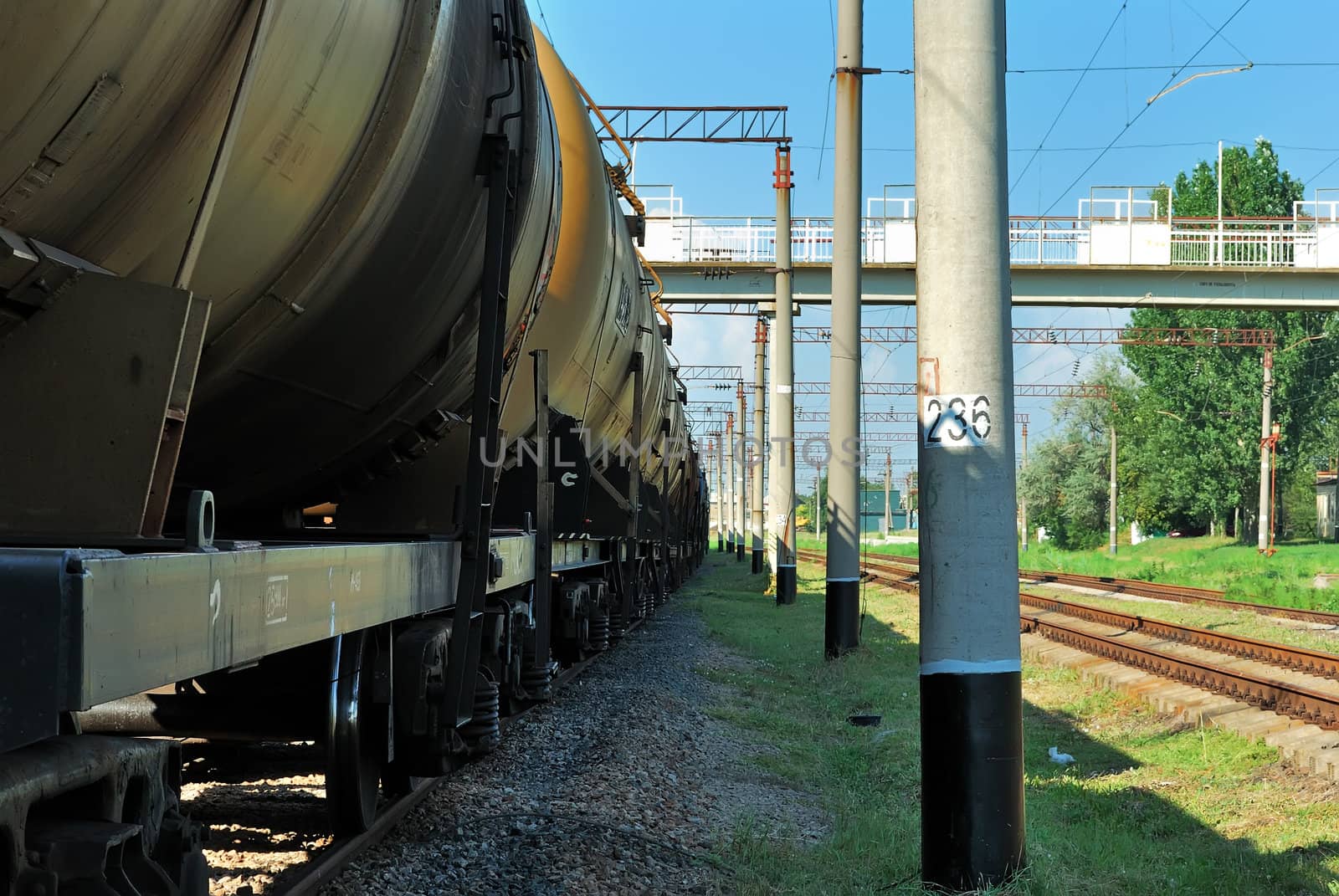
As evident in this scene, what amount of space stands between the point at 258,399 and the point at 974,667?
9.64 feet

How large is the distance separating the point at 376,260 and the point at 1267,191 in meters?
50.1

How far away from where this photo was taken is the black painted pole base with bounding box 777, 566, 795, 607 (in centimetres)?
2239

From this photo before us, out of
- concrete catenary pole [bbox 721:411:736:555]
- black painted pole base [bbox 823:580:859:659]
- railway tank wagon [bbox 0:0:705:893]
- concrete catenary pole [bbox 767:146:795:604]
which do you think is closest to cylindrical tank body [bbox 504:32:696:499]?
railway tank wagon [bbox 0:0:705:893]

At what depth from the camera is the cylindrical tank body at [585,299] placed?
26.9 ft

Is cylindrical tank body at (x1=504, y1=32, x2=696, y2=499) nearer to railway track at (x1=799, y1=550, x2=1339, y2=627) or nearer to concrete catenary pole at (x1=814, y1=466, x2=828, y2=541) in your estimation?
railway track at (x1=799, y1=550, x2=1339, y2=627)

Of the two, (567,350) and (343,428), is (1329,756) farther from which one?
(343,428)

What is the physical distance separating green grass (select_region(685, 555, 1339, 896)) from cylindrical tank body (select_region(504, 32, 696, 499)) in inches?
108

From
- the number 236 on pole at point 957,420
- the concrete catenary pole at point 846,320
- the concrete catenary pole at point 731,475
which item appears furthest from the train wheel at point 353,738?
the concrete catenary pole at point 731,475

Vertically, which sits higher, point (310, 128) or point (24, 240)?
point (310, 128)

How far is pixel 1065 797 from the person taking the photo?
7.24 m

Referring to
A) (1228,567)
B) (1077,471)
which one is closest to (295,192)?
(1228,567)

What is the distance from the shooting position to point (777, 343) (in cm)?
2216

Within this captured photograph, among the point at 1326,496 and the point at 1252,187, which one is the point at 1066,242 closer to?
the point at 1252,187

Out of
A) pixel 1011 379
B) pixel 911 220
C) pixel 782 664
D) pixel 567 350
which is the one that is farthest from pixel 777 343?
pixel 1011 379
